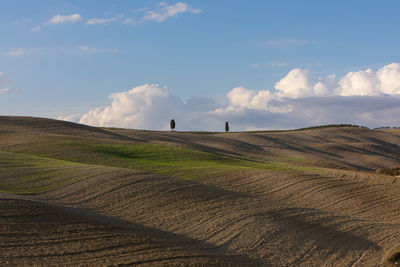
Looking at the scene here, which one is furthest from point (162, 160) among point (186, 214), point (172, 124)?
point (172, 124)

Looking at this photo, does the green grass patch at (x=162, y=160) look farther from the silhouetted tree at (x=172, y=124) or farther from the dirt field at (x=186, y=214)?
the silhouetted tree at (x=172, y=124)

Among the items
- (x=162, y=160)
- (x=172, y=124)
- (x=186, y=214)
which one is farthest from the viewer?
(x=172, y=124)

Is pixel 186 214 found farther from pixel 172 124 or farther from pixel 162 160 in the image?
pixel 172 124

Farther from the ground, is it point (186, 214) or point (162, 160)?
point (162, 160)

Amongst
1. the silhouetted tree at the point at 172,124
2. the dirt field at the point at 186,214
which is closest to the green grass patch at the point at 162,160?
the dirt field at the point at 186,214

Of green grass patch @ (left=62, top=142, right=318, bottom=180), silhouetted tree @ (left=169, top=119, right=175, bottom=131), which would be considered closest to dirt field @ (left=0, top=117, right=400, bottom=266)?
green grass patch @ (left=62, top=142, right=318, bottom=180)

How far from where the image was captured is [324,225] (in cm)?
1912

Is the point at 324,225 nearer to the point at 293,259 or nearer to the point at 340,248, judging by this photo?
the point at 340,248

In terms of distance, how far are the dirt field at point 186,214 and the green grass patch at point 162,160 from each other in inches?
8.1

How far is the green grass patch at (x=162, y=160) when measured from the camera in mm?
29427

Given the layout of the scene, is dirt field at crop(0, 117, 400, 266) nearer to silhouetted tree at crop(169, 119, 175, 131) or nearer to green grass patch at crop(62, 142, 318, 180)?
green grass patch at crop(62, 142, 318, 180)

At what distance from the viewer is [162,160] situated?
35000mm

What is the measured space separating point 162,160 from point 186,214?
16824mm

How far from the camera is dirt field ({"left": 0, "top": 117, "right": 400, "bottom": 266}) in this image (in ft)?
46.5
